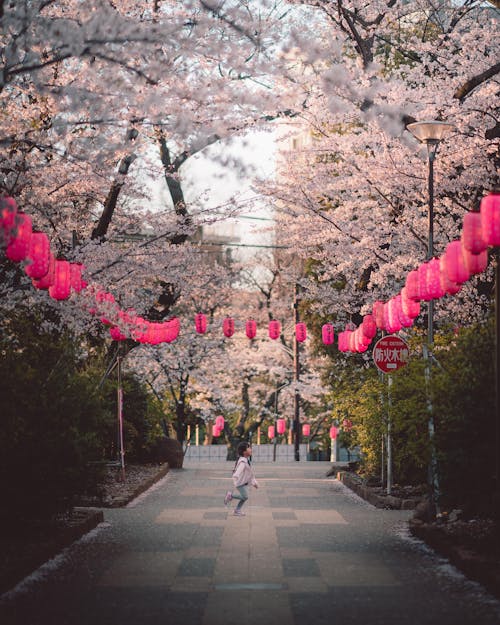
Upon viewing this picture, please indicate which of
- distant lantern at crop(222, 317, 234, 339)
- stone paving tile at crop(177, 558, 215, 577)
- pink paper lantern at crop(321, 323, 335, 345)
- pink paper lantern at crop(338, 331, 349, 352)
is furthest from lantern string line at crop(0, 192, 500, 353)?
distant lantern at crop(222, 317, 234, 339)

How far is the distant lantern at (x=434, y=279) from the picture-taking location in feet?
54.9

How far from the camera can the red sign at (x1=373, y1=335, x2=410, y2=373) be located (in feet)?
65.5

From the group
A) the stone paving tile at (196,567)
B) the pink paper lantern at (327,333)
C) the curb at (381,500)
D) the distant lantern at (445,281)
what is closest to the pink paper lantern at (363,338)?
the curb at (381,500)

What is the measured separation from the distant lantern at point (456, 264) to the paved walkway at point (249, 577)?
379 centimetres

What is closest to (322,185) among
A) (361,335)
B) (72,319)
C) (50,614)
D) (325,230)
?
(325,230)

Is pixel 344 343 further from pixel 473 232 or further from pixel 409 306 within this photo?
pixel 473 232

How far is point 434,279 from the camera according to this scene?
55.3ft

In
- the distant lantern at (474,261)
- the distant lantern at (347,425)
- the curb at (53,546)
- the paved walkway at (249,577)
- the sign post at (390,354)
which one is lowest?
the paved walkway at (249,577)

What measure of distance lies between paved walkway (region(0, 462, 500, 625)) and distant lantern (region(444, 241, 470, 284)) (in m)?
3.79

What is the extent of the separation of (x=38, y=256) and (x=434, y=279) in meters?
6.32

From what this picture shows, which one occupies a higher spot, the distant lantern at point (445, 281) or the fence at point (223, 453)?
the distant lantern at point (445, 281)

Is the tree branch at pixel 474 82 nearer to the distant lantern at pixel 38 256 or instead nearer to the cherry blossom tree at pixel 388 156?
the cherry blossom tree at pixel 388 156

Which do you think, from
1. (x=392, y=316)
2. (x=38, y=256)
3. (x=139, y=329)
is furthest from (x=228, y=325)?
(x=38, y=256)

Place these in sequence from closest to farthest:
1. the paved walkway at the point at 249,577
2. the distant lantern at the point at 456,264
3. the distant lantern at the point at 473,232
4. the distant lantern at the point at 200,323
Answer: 1. the paved walkway at the point at 249,577
2. the distant lantern at the point at 473,232
3. the distant lantern at the point at 456,264
4. the distant lantern at the point at 200,323
